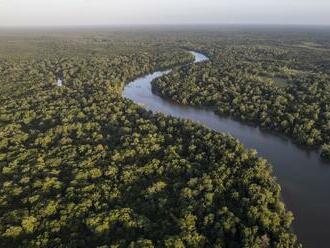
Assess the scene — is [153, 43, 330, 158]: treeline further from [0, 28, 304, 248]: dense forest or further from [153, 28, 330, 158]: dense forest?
[0, 28, 304, 248]: dense forest

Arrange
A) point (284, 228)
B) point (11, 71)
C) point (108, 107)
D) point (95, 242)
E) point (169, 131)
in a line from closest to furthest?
point (95, 242) < point (284, 228) < point (169, 131) < point (108, 107) < point (11, 71)

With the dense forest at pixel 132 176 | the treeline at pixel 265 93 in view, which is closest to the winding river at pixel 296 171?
the dense forest at pixel 132 176

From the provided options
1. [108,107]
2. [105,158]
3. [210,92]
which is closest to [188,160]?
[105,158]

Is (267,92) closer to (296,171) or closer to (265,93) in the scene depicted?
(265,93)

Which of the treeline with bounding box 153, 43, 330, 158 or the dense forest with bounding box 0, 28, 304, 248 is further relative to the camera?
the treeline with bounding box 153, 43, 330, 158

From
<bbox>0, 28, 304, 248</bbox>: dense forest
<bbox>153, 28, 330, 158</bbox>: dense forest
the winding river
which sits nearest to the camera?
<bbox>0, 28, 304, 248</bbox>: dense forest

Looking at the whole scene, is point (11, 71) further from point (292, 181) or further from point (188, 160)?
point (292, 181)

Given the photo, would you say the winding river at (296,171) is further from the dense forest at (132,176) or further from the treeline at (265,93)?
the treeline at (265,93)

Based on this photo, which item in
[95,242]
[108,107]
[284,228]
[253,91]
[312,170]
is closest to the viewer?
[95,242]

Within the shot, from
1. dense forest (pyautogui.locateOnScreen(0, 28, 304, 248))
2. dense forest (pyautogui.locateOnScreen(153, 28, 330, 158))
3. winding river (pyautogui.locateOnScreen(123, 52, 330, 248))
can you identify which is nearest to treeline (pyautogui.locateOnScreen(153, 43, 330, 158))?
dense forest (pyautogui.locateOnScreen(153, 28, 330, 158))
